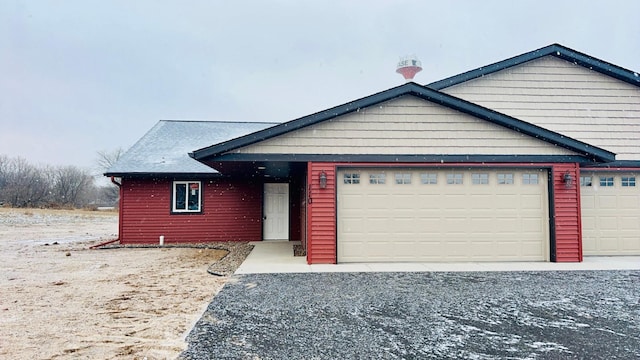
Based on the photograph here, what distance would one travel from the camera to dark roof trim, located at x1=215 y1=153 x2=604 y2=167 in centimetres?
849

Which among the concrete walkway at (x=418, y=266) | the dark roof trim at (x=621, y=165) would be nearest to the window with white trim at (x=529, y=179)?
the concrete walkway at (x=418, y=266)

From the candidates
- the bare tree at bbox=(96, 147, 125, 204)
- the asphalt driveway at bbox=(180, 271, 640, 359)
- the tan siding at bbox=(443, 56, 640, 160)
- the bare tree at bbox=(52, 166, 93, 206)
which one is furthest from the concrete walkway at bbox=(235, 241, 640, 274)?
the bare tree at bbox=(96, 147, 125, 204)

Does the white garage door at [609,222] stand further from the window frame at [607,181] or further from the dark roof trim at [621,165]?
the dark roof trim at [621,165]

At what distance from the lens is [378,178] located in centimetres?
888

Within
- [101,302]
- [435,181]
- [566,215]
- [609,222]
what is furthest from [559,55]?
[101,302]

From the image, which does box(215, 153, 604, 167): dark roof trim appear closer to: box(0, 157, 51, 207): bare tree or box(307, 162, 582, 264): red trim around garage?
box(307, 162, 582, 264): red trim around garage

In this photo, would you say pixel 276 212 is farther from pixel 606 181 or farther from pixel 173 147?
pixel 606 181

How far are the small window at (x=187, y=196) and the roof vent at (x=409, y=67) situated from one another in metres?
7.61

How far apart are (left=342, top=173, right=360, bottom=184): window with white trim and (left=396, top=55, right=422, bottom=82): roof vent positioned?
567cm

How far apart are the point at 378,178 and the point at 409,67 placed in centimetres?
559

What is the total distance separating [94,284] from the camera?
271 inches

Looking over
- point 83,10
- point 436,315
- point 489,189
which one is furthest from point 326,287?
point 83,10

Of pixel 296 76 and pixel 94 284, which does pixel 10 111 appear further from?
pixel 94 284

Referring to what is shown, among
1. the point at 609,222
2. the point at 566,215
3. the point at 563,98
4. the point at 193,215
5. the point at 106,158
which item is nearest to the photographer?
the point at 566,215
